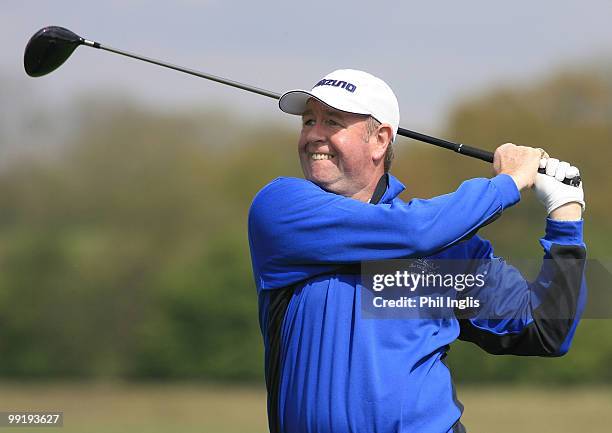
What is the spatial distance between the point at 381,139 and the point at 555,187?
0.53 metres

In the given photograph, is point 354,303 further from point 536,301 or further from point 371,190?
point 536,301

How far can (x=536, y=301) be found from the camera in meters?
2.91

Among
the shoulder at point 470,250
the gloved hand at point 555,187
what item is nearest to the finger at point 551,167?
the gloved hand at point 555,187

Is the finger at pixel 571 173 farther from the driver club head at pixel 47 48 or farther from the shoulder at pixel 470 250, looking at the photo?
the driver club head at pixel 47 48

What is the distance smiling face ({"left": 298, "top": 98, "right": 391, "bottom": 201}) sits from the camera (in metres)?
2.85

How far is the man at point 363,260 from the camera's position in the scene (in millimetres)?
2607

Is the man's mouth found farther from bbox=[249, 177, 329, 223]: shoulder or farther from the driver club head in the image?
the driver club head

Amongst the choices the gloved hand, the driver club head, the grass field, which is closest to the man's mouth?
the gloved hand

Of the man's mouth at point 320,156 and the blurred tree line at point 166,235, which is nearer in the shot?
the man's mouth at point 320,156

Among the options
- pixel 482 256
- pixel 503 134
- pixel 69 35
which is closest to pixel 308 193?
pixel 482 256

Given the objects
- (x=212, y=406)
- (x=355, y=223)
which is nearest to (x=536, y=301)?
(x=355, y=223)

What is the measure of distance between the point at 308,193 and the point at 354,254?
0.23m

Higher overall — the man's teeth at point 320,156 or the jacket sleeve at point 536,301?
the man's teeth at point 320,156

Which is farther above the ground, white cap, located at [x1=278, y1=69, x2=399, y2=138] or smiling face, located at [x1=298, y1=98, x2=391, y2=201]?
white cap, located at [x1=278, y1=69, x2=399, y2=138]
